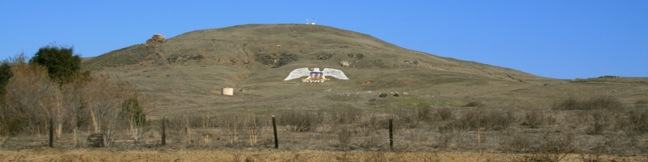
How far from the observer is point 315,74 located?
88562mm

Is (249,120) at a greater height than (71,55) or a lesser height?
lesser

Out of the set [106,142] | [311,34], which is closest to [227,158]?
[106,142]

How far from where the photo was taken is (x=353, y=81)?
85625 millimetres

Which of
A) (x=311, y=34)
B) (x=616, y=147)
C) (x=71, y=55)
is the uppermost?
(x=311, y=34)

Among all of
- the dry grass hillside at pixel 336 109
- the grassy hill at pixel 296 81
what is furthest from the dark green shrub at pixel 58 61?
the grassy hill at pixel 296 81

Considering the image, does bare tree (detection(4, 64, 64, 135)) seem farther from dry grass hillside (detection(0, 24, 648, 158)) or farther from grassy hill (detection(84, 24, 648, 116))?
grassy hill (detection(84, 24, 648, 116))

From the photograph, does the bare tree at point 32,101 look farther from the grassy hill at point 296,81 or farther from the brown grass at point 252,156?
the grassy hill at point 296,81

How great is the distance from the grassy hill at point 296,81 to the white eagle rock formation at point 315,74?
1.21 meters

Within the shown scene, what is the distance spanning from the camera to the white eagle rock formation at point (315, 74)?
3380 inches

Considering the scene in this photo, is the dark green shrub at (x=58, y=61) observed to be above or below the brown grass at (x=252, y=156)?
above

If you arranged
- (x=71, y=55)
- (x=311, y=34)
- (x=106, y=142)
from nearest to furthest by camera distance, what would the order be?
(x=106, y=142)
(x=71, y=55)
(x=311, y=34)

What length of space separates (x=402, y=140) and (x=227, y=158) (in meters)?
7.29

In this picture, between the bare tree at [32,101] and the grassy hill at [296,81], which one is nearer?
the bare tree at [32,101]

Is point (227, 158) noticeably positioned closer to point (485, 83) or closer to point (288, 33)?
point (485, 83)
